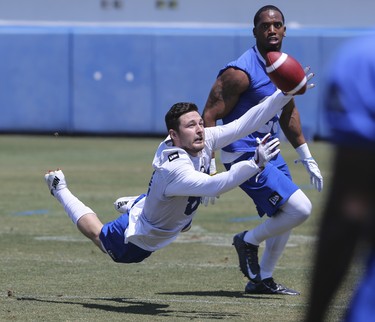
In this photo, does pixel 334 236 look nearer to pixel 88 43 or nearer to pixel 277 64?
pixel 277 64

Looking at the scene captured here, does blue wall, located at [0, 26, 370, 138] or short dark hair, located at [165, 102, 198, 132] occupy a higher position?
short dark hair, located at [165, 102, 198, 132]

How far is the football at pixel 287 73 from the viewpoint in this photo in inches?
243

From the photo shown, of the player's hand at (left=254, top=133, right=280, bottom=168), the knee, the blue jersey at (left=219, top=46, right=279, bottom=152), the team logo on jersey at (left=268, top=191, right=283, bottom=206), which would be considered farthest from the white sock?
the player's hand at (left=254, top=133, right=280, bottom=168)

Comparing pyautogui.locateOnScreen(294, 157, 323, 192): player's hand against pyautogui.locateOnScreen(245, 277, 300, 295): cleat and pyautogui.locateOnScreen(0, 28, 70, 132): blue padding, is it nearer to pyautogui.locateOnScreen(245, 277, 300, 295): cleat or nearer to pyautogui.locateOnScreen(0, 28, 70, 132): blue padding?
pyautogui.locateOnScreen(245, 277, 300, 295): cleat

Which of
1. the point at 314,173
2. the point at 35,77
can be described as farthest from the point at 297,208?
the point at 35,77

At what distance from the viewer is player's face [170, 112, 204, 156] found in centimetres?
652

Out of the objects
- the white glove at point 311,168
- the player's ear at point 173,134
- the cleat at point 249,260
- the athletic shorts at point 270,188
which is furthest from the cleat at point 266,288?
the player's ear at point 173,134

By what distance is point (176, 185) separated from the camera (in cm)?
631

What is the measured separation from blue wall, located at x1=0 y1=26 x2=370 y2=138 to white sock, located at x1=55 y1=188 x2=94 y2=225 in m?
17.6

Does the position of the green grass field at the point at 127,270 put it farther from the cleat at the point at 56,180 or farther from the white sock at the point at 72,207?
the cleat at the point at 56,180

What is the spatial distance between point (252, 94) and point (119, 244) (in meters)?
1.51

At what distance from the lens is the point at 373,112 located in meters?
2.77

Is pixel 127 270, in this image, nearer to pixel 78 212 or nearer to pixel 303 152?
pixel 78 212

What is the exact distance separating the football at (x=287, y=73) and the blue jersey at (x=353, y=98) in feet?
11.2
